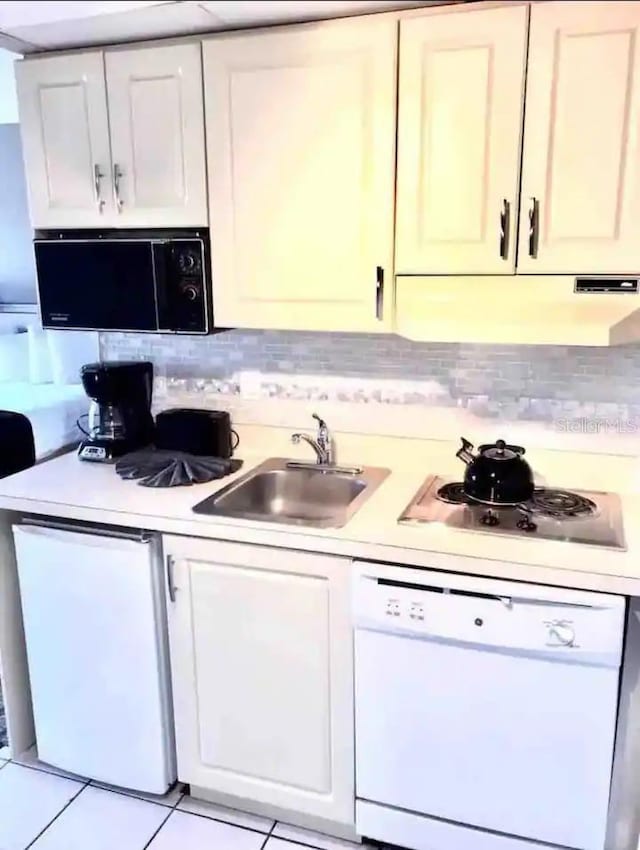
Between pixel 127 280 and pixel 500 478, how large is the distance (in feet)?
3.91

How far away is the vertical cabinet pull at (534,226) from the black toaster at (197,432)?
1.07 m

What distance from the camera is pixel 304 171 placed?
6.27 ft

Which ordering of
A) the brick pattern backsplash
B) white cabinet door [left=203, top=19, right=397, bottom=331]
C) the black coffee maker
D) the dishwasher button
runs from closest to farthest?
1. the dishwasher button
2. white cabinet door [left=203, top=19, right=397, bottom=331]
3. the brick pattern backsplash
4. the black coffee maker

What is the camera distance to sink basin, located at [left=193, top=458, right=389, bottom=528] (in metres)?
2.21

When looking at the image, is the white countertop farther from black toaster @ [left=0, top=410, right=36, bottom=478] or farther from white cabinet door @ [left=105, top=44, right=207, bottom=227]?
white cabinet door @ [left=105, top=44, right=207, bottom=227]

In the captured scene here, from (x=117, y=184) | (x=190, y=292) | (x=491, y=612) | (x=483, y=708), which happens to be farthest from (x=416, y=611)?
(x=117, y=184)

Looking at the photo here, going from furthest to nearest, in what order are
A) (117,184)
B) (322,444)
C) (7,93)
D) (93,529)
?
(7,93), (322,444), (117,184), (93,529)

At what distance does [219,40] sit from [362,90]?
1.37 ft

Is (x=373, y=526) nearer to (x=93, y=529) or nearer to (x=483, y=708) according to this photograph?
(x=483, y=708)

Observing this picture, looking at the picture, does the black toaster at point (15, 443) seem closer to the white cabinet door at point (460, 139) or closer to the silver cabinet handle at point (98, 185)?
the silver cabinet handle at point (98, 185)

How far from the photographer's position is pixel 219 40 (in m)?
1.91

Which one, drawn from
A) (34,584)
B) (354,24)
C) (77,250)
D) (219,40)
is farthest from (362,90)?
(34,584)

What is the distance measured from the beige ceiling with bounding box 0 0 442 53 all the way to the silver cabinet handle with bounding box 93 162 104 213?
0.34 m

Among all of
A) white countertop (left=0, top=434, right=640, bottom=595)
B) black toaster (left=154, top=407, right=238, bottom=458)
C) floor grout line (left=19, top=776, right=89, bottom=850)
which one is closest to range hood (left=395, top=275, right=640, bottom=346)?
white countertop (left=0, top=434, right=640, bottom=595)
